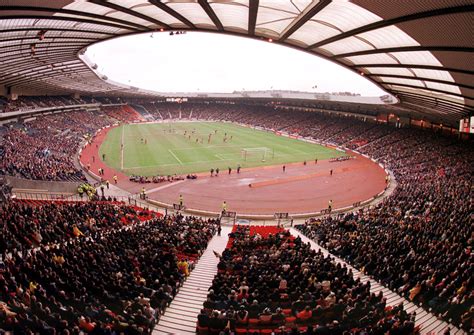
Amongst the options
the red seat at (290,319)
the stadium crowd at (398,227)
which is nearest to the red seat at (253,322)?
Result: the stadium crowd at (398,227)

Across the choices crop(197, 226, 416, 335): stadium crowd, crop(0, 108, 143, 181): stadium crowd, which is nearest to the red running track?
crop(0, 108, 143, 181): stadium crowd

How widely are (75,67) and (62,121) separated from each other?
30861 millimetres

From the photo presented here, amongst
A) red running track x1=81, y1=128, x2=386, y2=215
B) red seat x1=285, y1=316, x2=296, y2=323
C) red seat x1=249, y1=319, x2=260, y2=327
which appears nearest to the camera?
red seat x1=249, y1=319, x2=260, y2=327

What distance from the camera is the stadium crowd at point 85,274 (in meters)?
9.18

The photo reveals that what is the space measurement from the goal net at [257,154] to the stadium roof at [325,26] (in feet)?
95.5

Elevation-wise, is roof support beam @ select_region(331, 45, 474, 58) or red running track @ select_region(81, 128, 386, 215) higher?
roof support beam @ select_region(331, 45, 474, 58)

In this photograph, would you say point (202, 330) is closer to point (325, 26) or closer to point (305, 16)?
point (305, 16)

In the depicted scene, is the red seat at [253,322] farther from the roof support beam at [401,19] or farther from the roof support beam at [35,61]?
the roof support beam at [35,61]

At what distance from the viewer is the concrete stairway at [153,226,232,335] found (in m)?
10.6

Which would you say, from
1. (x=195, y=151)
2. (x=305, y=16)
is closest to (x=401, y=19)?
(x=305, y=16)

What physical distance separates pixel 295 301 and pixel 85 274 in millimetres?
7900

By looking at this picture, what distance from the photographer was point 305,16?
1145 cm

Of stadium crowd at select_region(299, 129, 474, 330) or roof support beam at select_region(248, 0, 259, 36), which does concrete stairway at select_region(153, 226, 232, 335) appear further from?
roof support beam at select_region(248, 0, 259, 36)

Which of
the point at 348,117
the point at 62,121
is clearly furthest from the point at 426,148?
the point at 62,121
